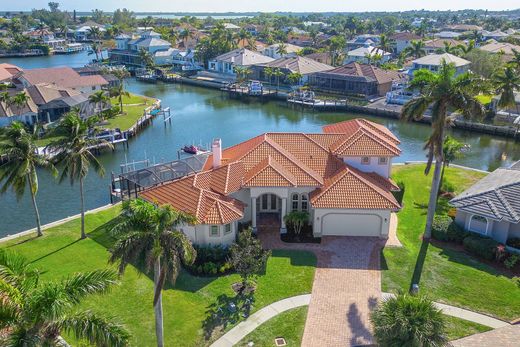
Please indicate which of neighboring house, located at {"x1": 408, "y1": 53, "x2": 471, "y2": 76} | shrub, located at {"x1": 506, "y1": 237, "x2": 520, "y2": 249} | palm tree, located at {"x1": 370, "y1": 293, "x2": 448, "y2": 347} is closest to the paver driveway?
palm tree, located at {"x1": 370, "y1": 293, "x2": 448, "y2": 347}

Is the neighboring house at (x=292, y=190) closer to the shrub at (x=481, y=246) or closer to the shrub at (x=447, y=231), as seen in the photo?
the shrub at (x=447, y=231)

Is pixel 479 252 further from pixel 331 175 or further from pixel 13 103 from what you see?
pixel 13 103

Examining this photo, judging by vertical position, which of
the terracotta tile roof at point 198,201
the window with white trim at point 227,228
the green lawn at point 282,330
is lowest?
the green lawn at point 282,330

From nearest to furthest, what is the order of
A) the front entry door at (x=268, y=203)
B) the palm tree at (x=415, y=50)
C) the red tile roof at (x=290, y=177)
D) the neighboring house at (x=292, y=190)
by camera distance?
the neighboring house at (x=292, y=190) < the red tile roof at (x=290, y=177) < the front entry door at (x=268, y=203) < the palm tree at (x=415, y=50)

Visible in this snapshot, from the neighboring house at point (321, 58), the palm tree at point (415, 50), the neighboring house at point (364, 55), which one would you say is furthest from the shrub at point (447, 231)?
the neighboring house at point (364, 55)

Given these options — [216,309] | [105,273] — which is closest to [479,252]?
[216,309]

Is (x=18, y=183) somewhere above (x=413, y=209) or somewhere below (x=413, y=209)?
above

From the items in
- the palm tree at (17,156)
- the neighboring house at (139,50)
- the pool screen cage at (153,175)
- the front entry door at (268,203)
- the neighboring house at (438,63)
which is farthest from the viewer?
the neighboring house at (139,50)

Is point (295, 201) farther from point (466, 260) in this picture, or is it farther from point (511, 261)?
point (511, 261)
